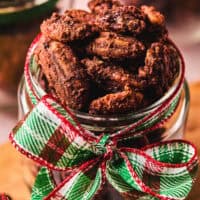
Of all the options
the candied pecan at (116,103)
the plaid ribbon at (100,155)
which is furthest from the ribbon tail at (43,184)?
the candied pecan at (116,103)

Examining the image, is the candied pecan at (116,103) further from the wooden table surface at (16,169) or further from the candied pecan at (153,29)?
the wooden table surface at (16,169)

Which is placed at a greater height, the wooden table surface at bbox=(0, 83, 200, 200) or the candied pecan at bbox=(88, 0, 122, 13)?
the candied pecan at bbox=(88, 0, 122, 13)

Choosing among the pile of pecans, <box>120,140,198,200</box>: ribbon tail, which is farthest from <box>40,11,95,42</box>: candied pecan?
<box>120,140,198,200</box>: ribbon tail

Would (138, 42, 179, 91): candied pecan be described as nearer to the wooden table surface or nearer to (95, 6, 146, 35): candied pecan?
(95, 6, 146, 35): candied pecan

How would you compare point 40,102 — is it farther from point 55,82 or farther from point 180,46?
point 180,46

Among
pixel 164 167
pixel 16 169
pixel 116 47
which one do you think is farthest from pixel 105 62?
pixel 16 169

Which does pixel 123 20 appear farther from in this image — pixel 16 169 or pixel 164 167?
pixel 16 169
